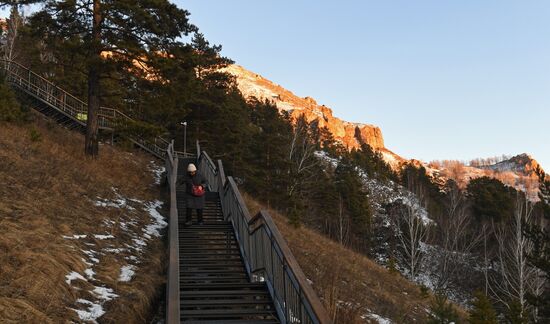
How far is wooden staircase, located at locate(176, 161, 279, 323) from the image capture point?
611cm

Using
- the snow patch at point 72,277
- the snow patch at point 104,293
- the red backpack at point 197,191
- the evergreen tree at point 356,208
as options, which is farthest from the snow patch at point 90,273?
the evergreen tree at point 356,208

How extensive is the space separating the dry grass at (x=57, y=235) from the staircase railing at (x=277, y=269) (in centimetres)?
177

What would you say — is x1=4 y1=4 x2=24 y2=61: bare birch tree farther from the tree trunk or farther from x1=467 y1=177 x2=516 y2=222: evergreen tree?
x1=467 y1=177 x2=516 y2=222: evergreen tree

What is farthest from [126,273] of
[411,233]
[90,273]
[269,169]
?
[269,169]

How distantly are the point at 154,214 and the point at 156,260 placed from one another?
16.1 feet

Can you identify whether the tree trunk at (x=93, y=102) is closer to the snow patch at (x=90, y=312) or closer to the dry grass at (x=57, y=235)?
the dry grass at (x=57, y=235)

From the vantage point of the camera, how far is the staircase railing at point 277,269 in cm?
474

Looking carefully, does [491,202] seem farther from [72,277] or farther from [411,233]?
[72,277]

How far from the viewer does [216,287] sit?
709 centimetres

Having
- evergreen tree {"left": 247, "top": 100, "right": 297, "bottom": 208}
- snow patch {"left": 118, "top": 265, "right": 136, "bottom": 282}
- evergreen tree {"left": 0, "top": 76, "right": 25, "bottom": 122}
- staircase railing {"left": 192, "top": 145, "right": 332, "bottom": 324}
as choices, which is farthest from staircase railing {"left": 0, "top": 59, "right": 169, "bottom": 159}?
staircase railing {"left": 192, "top": 145, "right": 332, "bottom": 324}

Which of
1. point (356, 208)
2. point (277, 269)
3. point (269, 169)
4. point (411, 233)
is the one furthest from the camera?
point (356, 208)

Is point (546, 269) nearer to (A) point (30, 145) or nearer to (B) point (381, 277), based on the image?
(B) point (381, 277)

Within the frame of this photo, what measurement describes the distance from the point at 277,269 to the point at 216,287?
1279 millimetres

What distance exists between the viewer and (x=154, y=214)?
1387cm
